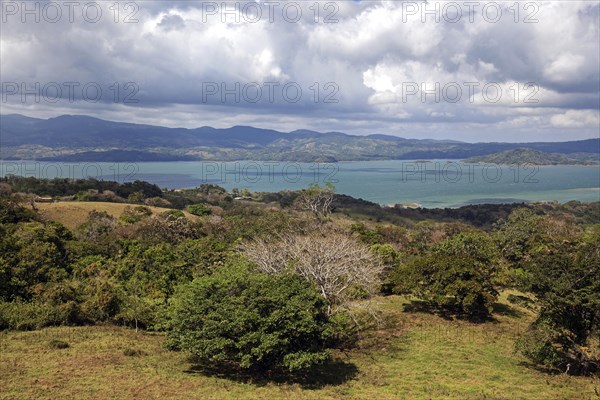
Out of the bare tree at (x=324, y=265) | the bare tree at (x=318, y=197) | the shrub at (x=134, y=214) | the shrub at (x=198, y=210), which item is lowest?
the shrub at (x=198, y=210)

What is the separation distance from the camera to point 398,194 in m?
183

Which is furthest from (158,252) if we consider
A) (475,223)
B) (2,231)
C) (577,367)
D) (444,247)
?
(475,223)

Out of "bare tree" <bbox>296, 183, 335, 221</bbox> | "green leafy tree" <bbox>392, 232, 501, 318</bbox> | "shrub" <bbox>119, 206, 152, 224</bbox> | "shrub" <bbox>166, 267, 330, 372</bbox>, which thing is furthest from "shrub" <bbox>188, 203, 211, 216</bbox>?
"shrub" <bbox>166, 267, 330, 372</bbox>

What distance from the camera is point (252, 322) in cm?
1670

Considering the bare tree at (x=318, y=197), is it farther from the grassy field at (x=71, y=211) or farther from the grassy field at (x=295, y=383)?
the grassy field at (x=71, y=211)

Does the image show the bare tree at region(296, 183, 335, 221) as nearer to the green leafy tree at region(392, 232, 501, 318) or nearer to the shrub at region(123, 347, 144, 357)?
the green leafy tree at region(392, 232, 501, 318)

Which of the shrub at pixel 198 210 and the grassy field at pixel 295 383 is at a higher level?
the shrub at pixel 198 210

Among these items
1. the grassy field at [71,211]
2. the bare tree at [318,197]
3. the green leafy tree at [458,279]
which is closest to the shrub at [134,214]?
the grassy field at [71,211]

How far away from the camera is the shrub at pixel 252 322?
1639 centimetres

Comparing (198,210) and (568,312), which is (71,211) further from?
(568,312)

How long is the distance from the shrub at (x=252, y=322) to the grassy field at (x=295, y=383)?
43.2 inches

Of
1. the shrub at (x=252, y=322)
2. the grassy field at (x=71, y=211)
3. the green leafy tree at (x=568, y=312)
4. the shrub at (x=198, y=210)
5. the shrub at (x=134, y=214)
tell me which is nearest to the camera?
the shrub at (x=252, y=322)

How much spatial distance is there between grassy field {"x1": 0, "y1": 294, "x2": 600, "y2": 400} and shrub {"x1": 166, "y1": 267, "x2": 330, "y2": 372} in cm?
110

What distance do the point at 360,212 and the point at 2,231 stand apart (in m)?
86.2
